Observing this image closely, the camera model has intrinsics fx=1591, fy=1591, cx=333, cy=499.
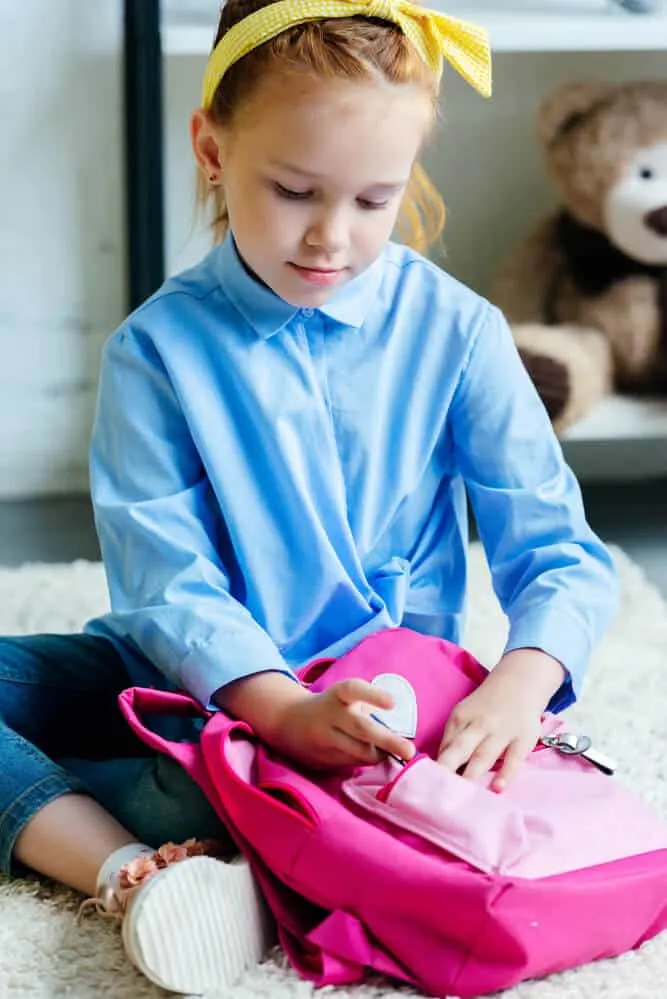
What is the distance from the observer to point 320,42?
999 mm

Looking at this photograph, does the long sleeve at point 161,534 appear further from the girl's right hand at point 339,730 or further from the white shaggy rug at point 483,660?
the white shaggy rug at point 483,660

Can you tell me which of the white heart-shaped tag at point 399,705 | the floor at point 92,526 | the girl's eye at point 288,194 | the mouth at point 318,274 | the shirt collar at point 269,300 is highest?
the girl's eye at point 288,194

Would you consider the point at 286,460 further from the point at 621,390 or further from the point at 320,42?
the point at 621,390

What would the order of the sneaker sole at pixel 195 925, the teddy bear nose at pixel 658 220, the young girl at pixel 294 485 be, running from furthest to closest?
1. the teddy bear nose at pixel 658 220
2. the young girl at pixel 294 485
3. the sneaker sole at pixel 195 925

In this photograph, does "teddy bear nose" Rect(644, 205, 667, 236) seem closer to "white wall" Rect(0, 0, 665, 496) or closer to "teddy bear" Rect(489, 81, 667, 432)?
"teddy bear" Rect(489, 81, 667, 432)

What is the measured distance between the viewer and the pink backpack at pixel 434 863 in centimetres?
90

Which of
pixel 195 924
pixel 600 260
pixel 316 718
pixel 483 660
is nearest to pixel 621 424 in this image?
pixel 600 260

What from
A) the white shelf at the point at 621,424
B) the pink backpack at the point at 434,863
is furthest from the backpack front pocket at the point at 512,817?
the white shelf at the point at 621,424

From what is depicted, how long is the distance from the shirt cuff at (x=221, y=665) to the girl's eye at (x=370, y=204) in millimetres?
287

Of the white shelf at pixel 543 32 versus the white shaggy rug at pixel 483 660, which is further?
the white shelf at pixel 543 32

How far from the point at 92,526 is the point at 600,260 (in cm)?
71

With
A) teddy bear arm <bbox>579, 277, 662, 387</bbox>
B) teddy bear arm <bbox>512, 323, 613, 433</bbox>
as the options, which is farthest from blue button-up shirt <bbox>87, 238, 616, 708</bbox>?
teddy bear arm <bbox>579, 277, 662, 387</bbox>

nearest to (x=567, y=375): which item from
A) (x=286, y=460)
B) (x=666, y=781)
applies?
(x=666, y=781)

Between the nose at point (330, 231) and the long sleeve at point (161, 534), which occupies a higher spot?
the nose at point (330, 231)
